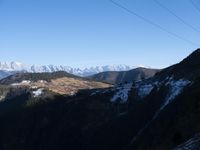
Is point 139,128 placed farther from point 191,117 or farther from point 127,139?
point 191,117

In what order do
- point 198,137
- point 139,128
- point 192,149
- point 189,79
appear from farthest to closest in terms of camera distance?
point 139,128 → point 189,79 → point 198,137 → point 192,149

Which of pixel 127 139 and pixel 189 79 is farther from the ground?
pixel 189 79

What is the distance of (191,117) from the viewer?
8875 centimetres

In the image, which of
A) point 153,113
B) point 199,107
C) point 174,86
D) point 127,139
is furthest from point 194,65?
point 199,107

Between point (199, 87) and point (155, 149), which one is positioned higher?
point (199, 87)

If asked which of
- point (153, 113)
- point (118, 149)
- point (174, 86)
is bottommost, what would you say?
point (118, 149)

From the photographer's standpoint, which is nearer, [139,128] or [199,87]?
[199,87]

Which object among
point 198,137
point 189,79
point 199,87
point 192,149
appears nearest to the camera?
point 192,149

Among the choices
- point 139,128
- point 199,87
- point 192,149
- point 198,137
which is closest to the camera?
point 192,149

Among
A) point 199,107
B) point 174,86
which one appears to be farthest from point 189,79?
point 199,107

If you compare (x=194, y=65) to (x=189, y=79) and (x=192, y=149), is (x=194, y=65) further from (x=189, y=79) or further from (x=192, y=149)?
(x=192, y=149)

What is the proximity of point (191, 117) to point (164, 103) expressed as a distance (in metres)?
94.6

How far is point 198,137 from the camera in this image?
85.9 ft

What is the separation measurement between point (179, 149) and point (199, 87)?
109887 mm
